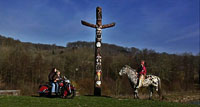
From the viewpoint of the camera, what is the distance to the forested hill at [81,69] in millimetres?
27156

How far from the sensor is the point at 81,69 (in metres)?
32.5

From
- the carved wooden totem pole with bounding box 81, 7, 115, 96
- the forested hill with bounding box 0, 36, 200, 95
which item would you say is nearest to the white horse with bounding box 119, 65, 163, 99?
the carved wooden totem pole with bounding box 81, 7, 115, 96

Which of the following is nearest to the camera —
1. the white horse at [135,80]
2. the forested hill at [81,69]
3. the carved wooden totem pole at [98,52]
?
the white horse at [135,80]

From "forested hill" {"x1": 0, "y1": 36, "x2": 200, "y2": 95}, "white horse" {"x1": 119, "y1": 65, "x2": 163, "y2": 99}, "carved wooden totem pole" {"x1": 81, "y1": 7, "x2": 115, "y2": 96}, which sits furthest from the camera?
"forested hill" {"x1": 0, "y1": 36, "x2": 200, "y2": 95}

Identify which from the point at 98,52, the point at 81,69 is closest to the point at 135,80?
the point at 98,52

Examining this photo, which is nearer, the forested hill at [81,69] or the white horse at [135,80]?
the white horse at [135,80]

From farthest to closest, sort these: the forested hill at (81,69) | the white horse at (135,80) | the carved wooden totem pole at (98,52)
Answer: the forested hill at (81,69), the carved wooden totem pole at (98,52), the white horse at (135,80)

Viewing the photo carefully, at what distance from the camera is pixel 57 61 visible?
108 feet

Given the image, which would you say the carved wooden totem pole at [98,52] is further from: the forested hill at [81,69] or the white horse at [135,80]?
the forested hill at [81,69]

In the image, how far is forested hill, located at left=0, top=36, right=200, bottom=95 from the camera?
27156 millimetres

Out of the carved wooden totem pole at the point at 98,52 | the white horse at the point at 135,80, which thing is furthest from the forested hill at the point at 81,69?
the white horse at the point at 135,80

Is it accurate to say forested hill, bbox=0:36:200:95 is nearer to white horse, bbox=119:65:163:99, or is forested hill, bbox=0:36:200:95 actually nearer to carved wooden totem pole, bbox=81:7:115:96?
carved wooden totem pole, bbox=81:7:115:96

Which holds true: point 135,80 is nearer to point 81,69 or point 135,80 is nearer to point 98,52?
point 98,52

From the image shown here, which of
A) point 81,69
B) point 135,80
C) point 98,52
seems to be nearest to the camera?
point 135,80
